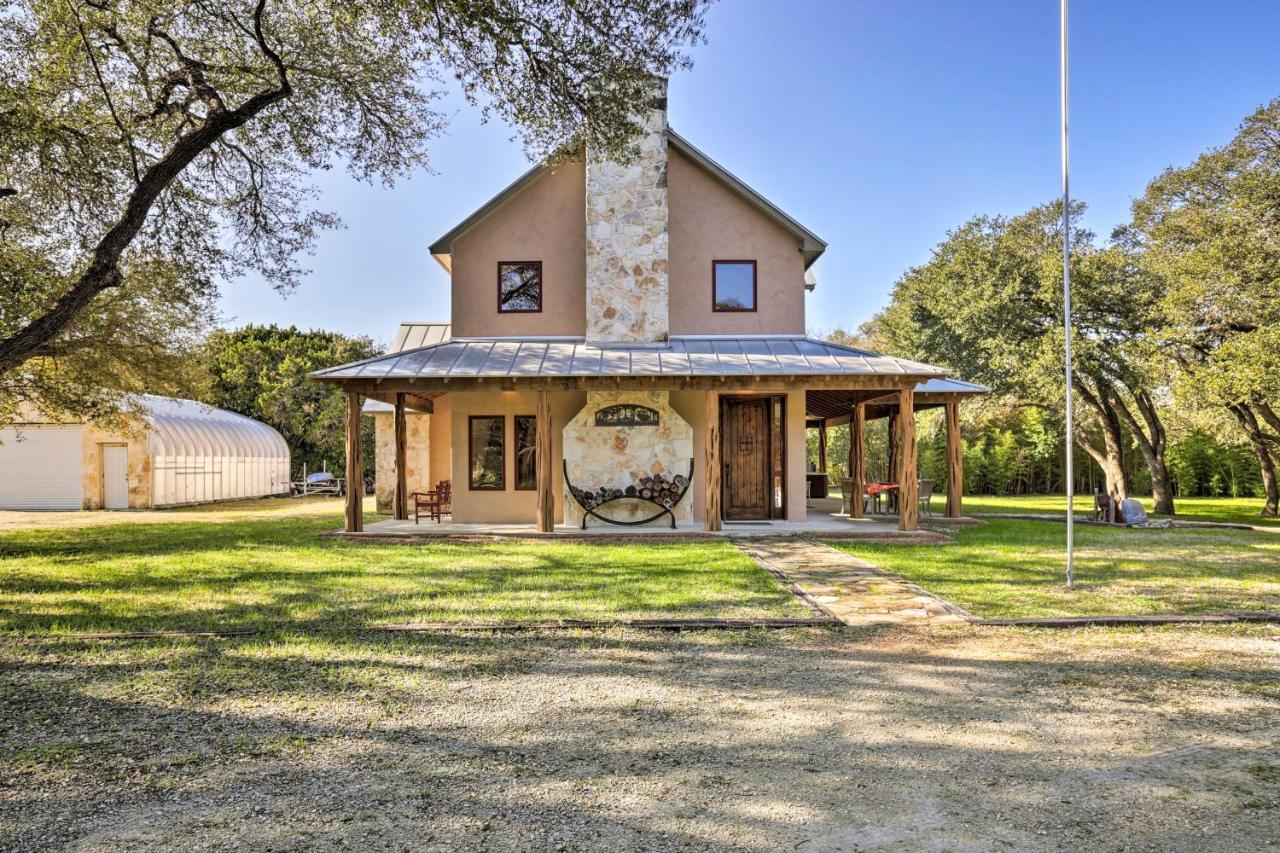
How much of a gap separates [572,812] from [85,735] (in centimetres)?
287

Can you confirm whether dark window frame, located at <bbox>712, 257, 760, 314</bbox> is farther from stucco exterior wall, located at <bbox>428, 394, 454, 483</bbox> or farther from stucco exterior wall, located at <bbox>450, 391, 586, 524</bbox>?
stucco exterior wall, located at <bbox>428, 394, 454, 483</bbox>

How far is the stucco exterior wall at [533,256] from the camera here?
48.6ft

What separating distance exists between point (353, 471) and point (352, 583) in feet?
15.8

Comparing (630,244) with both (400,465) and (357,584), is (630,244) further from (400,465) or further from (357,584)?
(357,584)

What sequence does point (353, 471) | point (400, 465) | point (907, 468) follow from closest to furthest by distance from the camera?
point (907, 468), point (353, 471), point (400, 465)

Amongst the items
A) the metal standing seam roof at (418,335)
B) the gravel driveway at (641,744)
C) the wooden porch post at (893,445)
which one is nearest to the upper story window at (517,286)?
the metal standing seam roof at (418,335)

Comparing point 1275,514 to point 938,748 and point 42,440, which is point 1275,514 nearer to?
point 938,748

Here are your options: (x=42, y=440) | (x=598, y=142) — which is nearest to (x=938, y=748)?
(x=598, y=142)

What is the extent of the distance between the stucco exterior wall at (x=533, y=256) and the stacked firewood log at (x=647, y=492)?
334cm

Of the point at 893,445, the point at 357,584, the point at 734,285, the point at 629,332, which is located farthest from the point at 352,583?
the point at 893,445

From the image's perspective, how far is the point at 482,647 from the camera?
577 cm

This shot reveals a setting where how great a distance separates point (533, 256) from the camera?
1486 centimetres

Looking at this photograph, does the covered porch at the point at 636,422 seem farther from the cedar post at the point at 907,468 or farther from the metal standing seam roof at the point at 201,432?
the metal standing seam roof at the point at 201,432

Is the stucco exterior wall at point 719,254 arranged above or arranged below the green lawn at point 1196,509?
above
